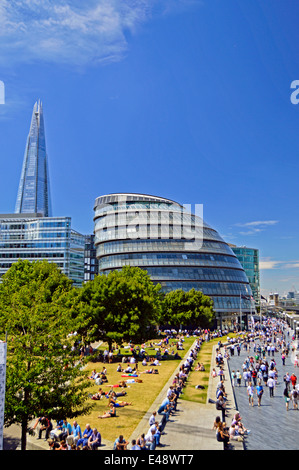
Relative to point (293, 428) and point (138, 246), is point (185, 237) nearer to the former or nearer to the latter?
point (138, 246)

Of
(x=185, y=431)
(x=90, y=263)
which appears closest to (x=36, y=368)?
(x=185, y=431)

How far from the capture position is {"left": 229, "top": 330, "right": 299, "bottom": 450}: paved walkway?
18163 millimetres

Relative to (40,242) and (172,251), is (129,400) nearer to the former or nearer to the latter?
(172,251)

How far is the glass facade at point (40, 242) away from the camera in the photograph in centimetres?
12600

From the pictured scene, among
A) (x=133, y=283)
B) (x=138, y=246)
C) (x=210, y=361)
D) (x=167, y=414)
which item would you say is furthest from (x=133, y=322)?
(x=138, y=246)

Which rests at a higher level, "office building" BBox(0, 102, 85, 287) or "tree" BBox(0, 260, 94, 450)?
"office building" BBox(0, 102, 85, 287)

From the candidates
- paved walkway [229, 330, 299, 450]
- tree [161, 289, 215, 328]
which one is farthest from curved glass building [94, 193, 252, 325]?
paved walkway [229, 330, 299, 450]

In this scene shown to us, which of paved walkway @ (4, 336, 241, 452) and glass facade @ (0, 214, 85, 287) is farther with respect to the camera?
glass facade @ (0, 214, 85, 287)

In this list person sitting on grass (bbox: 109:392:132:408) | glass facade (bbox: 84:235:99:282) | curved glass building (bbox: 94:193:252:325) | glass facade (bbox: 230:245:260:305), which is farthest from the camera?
glass facade (bbox: 230:245:260:305)

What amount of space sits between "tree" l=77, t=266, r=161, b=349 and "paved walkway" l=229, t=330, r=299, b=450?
14.3 metres

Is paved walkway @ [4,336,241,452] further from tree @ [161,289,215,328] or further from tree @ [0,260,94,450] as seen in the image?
tree @ [161,289,215,328]

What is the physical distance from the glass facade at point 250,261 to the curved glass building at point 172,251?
290 ft

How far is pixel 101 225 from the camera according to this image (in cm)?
10438

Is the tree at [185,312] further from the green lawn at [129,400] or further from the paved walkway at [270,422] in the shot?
the paved walkway at [270,422]
